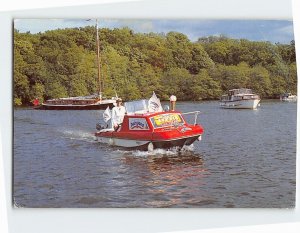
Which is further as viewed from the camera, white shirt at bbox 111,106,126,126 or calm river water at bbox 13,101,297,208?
white shirt at bbox 111,106,126,126

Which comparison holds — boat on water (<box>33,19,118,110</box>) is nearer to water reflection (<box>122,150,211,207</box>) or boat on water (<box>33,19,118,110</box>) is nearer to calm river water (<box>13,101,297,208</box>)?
calm river water (<box>13,101,297,208</box>)

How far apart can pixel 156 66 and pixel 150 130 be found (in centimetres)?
57

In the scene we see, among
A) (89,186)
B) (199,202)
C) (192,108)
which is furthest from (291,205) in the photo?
(89,186)

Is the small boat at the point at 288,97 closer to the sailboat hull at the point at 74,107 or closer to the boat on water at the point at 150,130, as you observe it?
the boat on water at the point at 150,130

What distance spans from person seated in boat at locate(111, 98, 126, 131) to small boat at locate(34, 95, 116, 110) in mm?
68

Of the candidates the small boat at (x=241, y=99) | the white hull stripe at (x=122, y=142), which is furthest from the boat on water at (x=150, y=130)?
the small boat at (x=241, y=99)

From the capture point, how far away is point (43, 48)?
609 centimetres

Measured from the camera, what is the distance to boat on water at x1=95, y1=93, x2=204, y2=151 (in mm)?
6109

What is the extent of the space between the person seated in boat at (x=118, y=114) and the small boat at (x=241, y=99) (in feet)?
2.92

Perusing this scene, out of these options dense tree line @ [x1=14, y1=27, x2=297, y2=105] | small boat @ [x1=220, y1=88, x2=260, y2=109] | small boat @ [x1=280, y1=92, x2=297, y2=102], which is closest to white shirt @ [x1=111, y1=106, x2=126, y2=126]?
dense tree line @ [x1=14, y1=27, x2=297, y2=105]

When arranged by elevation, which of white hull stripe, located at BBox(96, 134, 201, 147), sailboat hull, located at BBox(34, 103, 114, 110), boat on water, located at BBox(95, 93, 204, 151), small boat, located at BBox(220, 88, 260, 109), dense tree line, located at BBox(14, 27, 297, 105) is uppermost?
dense tree line, located at BBox(14, 27, 297, 105)

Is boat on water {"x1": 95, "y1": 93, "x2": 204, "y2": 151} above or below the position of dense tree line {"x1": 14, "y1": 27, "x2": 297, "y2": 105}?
below

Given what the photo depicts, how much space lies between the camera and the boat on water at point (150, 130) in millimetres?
6109
